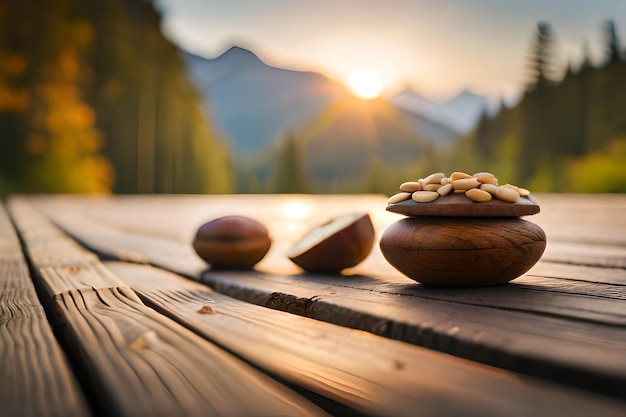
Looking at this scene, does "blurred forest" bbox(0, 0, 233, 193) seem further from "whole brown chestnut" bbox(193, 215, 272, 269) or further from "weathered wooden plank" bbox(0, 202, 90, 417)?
"weathered wooden plank" bbox(0, 202, 90, 417)

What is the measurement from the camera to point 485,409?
58 centimetres

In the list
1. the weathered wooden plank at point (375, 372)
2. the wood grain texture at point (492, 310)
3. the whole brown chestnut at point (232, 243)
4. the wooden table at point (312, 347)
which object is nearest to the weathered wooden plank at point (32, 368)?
the wooden table at point (312, 347)

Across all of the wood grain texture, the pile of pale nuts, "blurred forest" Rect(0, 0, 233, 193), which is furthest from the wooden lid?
"blurred forest" Rect(0, 0, 233, 193)

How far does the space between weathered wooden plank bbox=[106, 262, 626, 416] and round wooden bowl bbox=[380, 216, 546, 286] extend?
31cm

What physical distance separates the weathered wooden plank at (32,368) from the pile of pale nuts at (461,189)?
724mm

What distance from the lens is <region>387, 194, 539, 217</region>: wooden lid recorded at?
1.17 metres

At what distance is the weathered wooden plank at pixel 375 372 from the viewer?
0.59 metres

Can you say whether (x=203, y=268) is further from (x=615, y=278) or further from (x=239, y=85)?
(x=239, y=85)

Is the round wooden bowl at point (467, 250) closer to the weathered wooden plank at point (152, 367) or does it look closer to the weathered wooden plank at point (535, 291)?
the weathered wooden plank at point (535, 291)

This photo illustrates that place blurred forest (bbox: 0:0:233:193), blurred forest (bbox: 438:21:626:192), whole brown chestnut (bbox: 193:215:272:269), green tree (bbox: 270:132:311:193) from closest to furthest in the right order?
whole brown chestnut (bbox: 193:215:272:269) < blurred forest (bbox: 0:0:233:193) < blurred forest (bbox: 438:21:626:192) < green tree (bbox: 270:132:311:193)

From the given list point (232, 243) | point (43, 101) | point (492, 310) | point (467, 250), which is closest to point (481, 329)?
point (492, 310)

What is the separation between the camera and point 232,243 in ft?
5.18

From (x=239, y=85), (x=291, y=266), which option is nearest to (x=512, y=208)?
(x=291, y=266)

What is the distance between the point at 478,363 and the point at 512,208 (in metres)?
0.54
